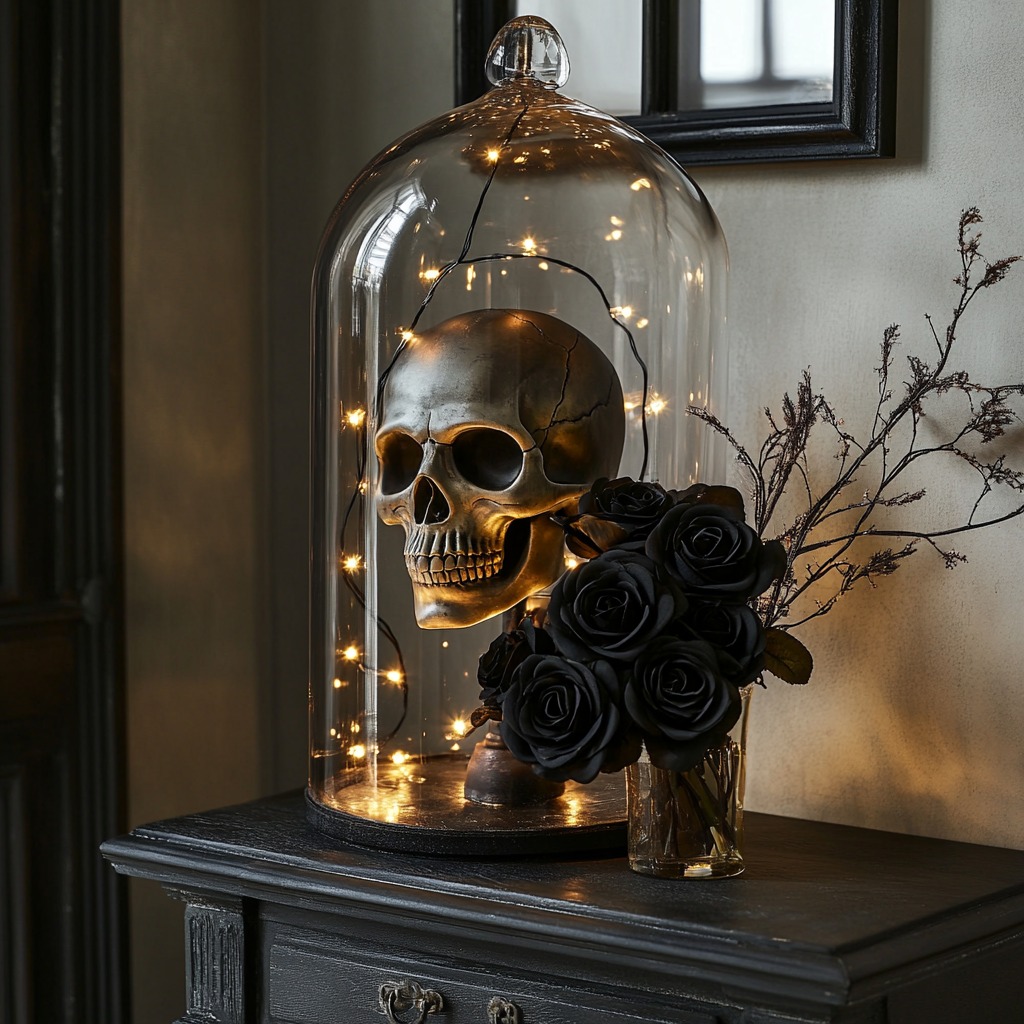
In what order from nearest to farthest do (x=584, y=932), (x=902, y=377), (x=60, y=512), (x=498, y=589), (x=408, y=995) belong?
(x=584, y=932) < (x=408, y=995) < (x=498, y=589) < (x=902, y=377) < (x=60, y=512)

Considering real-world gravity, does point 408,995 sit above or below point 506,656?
below

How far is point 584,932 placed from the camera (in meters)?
1.06

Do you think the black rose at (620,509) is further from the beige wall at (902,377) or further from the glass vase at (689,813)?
the beige wall at (902,377)

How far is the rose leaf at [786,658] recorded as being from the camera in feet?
3.76

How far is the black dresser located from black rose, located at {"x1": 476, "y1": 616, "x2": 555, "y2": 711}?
141mm

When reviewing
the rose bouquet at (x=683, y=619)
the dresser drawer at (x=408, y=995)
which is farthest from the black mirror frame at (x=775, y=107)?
the dresser drawer at (x=408, y=995)

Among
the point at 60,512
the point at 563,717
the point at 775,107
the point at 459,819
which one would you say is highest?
the point at 775,107

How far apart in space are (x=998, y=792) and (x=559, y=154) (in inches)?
27.3

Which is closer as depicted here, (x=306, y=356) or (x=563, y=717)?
(x=563, y=717)

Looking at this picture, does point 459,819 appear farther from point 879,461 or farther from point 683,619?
point 879,461

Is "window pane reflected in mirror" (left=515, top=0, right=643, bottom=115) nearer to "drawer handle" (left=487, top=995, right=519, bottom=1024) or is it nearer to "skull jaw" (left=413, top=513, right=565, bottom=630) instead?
"skull jaw" (left=413, top=513, right=565, bottom=630)

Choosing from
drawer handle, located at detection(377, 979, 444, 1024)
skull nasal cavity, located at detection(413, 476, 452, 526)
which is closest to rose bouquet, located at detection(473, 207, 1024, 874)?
skull nasal cavity, located at detection(413, 476, 452, 526)

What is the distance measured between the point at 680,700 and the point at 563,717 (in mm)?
83

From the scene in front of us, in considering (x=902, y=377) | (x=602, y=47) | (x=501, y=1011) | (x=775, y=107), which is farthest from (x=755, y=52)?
(x=501, y=1011)
